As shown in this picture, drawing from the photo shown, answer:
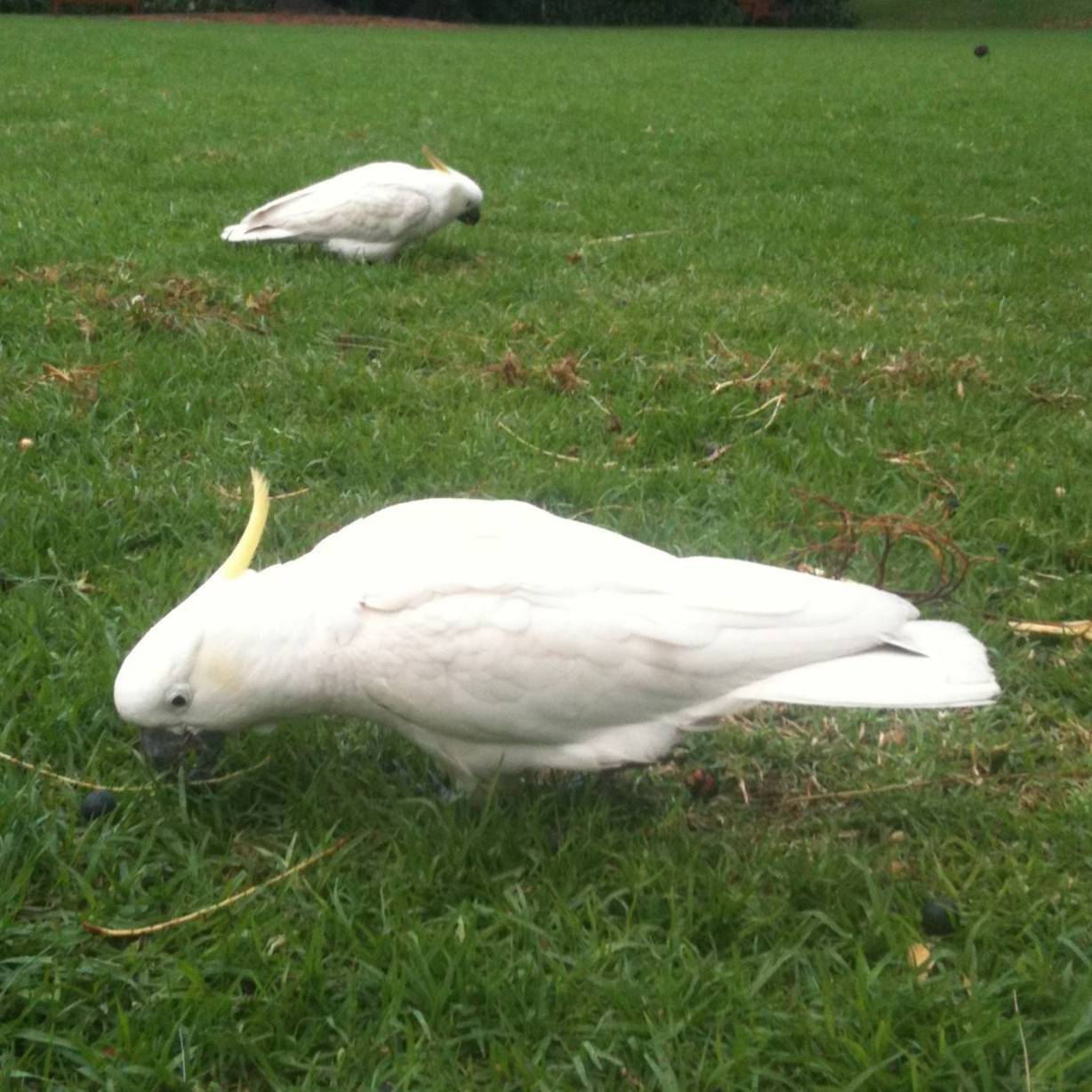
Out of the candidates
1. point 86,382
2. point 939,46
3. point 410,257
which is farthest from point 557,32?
point 86,382

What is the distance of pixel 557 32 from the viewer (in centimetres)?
2627

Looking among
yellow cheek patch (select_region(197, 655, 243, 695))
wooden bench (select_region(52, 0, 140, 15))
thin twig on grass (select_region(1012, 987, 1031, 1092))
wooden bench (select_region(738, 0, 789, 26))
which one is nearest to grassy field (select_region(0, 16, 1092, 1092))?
thin twig on grass (select_region(1012, 987, 1031, 1092))

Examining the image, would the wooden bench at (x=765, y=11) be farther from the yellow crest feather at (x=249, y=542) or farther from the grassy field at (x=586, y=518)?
the yellow crest feather at (x=249, y=542)

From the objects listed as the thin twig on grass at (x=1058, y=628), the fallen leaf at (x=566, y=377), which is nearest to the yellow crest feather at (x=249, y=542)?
the thin twig on grass at (x=1058, y=628)

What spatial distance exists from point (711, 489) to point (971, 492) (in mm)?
631

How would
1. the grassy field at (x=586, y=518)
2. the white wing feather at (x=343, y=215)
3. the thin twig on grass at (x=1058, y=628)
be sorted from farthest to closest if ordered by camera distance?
1. the white wing feather at (x=343, y=215)
2. the thin twig on grass at (x=1058, y=628)
3. the grassy field at (x=586, y=518)

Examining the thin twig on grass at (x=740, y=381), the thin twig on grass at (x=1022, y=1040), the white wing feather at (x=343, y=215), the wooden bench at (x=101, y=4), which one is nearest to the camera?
the thin twig on grass at (x=1022, y=1040)

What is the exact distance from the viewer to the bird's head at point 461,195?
17.7ft

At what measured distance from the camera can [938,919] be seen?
1813 millimetres

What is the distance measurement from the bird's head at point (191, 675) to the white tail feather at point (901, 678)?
2.47 feet

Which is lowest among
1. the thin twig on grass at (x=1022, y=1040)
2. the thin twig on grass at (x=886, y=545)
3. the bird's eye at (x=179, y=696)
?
the thin twig on grass at (x=1022, y=1040)

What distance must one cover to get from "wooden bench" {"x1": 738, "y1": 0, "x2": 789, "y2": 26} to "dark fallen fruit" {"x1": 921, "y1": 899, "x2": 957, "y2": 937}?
32732mm

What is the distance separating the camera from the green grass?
105 ft

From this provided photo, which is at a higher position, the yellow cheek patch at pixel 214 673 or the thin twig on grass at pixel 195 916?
the yellow cheek patch at pixel 214 673
